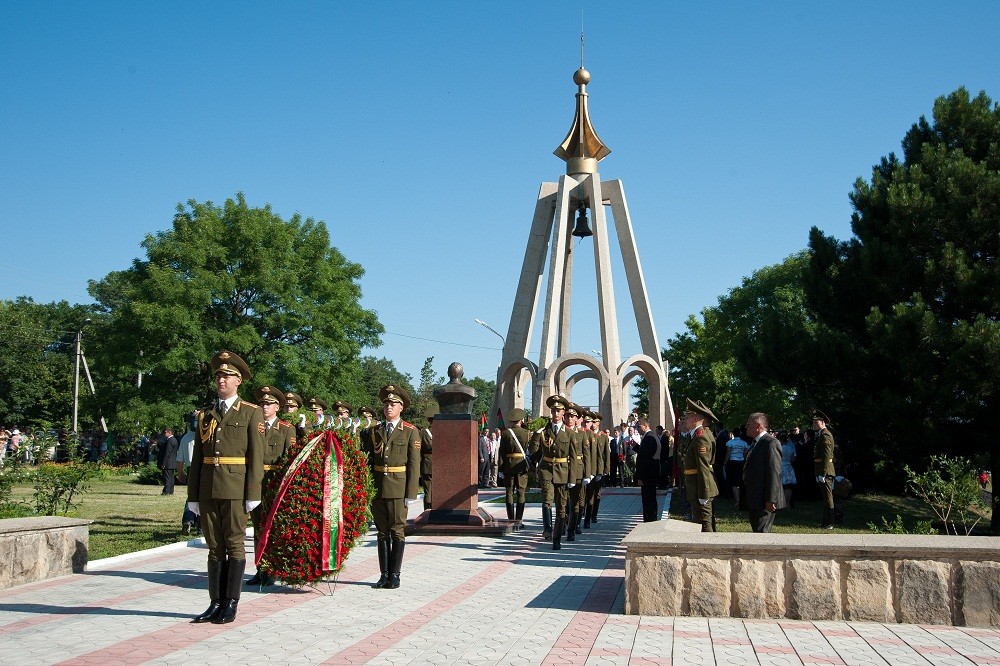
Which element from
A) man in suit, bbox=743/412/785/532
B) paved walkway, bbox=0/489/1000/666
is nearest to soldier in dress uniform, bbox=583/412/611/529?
man in suit, bbox=743/412/785/532

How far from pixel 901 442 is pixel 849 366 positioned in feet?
5.76

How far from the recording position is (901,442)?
54.0ft

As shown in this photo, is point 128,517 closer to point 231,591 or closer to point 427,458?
point 427,458

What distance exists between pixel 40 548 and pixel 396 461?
3.57m

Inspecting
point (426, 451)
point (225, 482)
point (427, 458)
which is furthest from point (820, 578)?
point (427, 458)

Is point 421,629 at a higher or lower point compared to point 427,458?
lower

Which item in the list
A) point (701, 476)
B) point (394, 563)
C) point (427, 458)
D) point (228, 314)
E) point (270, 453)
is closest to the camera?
point (394, 563)

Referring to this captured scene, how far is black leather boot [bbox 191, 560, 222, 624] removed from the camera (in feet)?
23.8

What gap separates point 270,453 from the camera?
991 cm

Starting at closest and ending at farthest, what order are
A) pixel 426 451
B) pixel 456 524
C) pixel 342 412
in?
pixel 456 524 < pixel 342 412 < pixel 426 451

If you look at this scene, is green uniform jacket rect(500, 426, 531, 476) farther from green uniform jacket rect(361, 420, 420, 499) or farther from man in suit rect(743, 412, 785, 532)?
green uniform jacket rect(361, 420, 420, 499)

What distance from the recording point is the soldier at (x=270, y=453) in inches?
348

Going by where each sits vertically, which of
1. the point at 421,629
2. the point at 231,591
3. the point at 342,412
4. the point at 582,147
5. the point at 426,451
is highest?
the point at 582,147

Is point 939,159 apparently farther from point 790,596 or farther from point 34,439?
point 34,439
